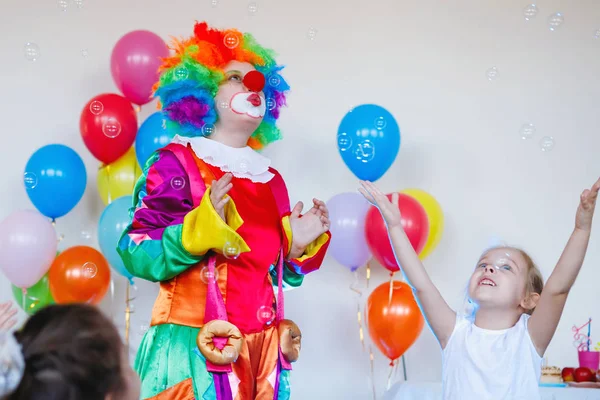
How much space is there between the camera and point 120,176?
3.12m

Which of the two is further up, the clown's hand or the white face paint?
the white face paint

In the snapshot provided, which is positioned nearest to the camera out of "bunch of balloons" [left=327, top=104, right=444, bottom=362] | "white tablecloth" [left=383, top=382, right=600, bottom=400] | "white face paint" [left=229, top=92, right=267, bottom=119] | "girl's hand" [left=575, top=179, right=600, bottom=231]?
"girl's hand" [left=575, top=179, right=600, bottom=231]

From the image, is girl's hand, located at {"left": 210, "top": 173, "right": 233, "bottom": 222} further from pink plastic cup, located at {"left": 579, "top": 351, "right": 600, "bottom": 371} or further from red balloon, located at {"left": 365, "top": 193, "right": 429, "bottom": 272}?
pink plastic cup, located at {"left": 579, "top": 351, "right": 600, "bottom": 371}

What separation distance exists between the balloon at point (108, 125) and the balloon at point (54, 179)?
99 mm

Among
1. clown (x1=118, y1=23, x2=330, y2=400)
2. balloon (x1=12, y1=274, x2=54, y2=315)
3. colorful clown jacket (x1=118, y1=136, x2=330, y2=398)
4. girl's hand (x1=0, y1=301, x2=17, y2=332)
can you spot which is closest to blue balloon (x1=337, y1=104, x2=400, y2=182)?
clown (x1=118, y1=23, x2=330, y2=400)

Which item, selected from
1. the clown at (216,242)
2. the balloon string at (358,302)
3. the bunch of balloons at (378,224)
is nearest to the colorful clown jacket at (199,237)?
the clown at (216,242)

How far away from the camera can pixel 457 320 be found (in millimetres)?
1911

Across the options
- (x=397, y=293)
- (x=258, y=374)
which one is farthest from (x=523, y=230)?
(x=258, y=374)

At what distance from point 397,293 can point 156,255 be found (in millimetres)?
1301

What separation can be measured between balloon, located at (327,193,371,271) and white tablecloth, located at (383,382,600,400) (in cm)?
54

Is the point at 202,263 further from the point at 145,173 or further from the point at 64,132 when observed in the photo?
the point at 64,132

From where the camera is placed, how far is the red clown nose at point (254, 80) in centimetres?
215

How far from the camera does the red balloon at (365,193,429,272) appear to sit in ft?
9.32

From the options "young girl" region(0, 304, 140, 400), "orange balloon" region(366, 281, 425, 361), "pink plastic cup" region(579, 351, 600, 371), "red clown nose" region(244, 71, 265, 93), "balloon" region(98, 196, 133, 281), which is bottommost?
"pink plastic cup" region(579, 351, 600, 371)
